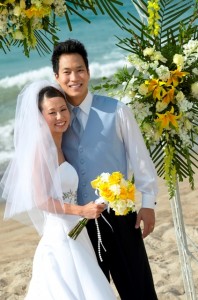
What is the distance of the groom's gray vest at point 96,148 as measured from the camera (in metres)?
3.21

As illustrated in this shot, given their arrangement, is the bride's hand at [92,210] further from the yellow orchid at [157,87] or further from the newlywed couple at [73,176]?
the yellow orchid at [157,87]

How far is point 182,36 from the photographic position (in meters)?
3.48

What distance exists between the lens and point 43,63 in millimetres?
15094

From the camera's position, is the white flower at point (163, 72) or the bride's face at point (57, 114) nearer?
the bride's face at point (57, 114)

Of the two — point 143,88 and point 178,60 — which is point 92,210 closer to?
point 143,88

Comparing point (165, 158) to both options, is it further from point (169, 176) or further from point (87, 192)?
point (87, 192)

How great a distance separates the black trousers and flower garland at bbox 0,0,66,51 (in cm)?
93

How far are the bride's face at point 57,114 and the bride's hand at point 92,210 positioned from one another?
38 centimetres

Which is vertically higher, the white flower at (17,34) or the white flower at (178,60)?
the white flower at (17,34)

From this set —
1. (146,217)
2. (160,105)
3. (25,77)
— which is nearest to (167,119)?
(160,105)

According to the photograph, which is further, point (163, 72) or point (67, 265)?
point (163, 72)

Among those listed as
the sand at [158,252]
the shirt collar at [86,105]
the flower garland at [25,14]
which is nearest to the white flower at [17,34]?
the flower garland at [25,14]

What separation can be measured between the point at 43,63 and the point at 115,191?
40.7ft

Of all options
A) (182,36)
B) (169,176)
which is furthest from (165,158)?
(182,36)
